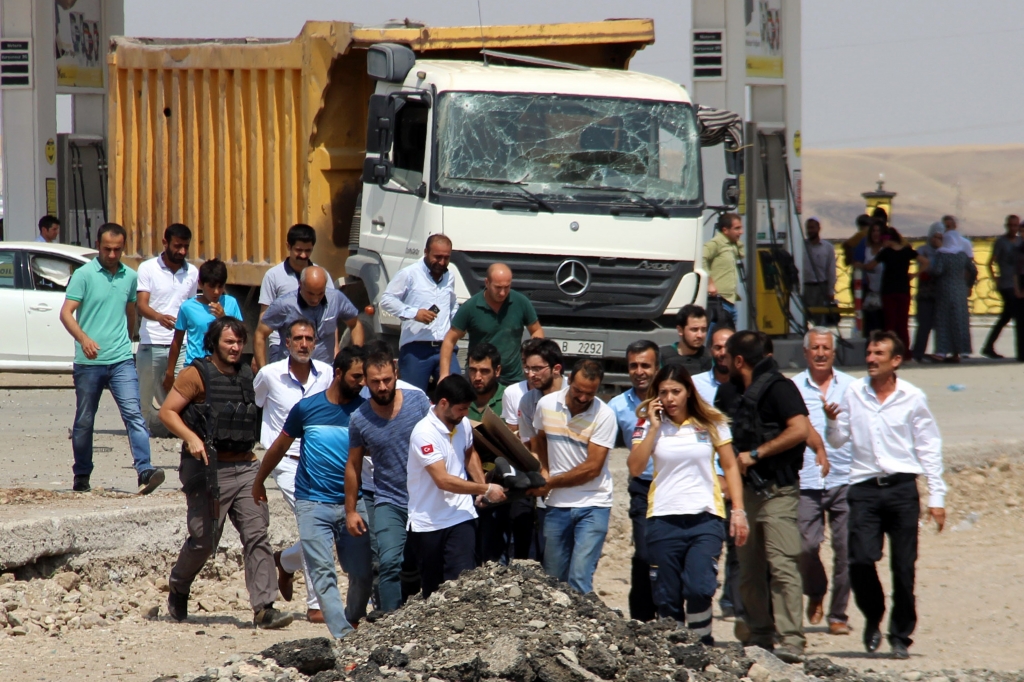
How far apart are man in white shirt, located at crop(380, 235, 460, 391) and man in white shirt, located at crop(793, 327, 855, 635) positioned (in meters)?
2.81

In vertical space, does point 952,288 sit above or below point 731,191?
below

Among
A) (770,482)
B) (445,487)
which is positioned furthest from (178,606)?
(770,482)

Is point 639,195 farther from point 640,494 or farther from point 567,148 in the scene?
point 640,494

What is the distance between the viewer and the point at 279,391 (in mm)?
7621

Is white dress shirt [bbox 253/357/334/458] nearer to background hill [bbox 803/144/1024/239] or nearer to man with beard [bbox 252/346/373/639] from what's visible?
man with beard [bbox 252/346/373/639]

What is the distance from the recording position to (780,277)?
1872 cm

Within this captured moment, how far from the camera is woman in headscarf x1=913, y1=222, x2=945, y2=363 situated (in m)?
18.3

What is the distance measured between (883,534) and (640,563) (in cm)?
126

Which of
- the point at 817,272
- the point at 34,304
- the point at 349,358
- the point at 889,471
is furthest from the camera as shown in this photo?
the point at 817,272

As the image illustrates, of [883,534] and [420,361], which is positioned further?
[420,361]

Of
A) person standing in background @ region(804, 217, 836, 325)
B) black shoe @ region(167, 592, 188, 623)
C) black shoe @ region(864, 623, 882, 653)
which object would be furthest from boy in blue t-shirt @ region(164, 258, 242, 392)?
person standing in background @ region(804, 217, 836, 325)

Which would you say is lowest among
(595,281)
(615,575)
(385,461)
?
(615,575)

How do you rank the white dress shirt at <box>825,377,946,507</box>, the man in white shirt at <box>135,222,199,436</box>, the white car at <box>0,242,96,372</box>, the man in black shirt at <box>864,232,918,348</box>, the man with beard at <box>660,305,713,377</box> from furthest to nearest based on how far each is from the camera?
1. the man in black shirt at <box>864,232,918,348</box>
2. the white car at <box>0,242,96,372</box>
3. the man in white shirt at <box>135,222,199,436</box>
4. the man with beard at <box>660,305,713,377</box>
5. the white dress shirt at <box>825,377,946,507</box>

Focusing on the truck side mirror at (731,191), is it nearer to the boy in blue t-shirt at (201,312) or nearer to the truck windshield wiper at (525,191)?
the truck windshield wiper at (525,191)
